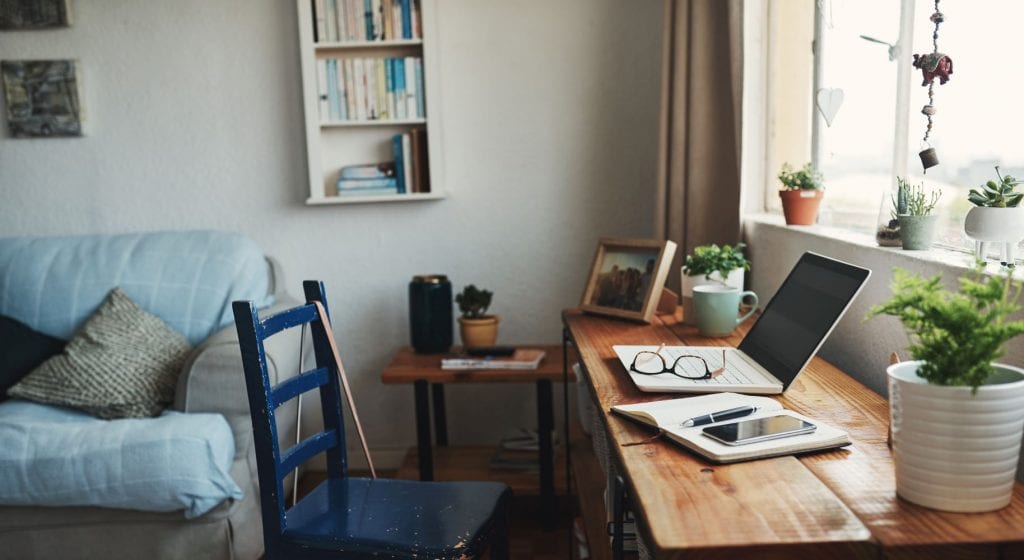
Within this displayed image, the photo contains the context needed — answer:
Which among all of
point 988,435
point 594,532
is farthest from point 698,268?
point 988,435

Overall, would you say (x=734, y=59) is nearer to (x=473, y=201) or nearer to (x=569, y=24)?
(x=569, y=24)

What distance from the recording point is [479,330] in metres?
2.86

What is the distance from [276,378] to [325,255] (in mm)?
896

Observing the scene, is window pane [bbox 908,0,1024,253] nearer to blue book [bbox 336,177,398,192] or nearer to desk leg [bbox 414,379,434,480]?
desk leg [bbox 414,379,434,480]

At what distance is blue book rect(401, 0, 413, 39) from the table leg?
1211 millimetres

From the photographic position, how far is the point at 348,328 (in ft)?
10.4

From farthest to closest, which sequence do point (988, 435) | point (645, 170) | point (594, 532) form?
point (645, 170) < point (594, 532) < point (988, 435)

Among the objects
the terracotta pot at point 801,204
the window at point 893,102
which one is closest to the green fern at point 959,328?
the window at point 893,102

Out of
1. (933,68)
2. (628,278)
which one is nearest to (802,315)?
(933,68)

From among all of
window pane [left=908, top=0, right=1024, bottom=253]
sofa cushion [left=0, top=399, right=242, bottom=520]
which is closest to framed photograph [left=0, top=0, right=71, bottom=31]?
sofa cushion [left=0, top=399, right=242, bottom=520]

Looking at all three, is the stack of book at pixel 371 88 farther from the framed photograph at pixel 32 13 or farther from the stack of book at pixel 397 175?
the framed photograph at pixel 32 13

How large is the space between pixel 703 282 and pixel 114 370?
169 centimetres

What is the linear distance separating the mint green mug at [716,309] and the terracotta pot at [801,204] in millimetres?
344

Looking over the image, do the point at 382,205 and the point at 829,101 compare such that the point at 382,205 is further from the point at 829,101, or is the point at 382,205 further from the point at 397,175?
the point at 829,101
